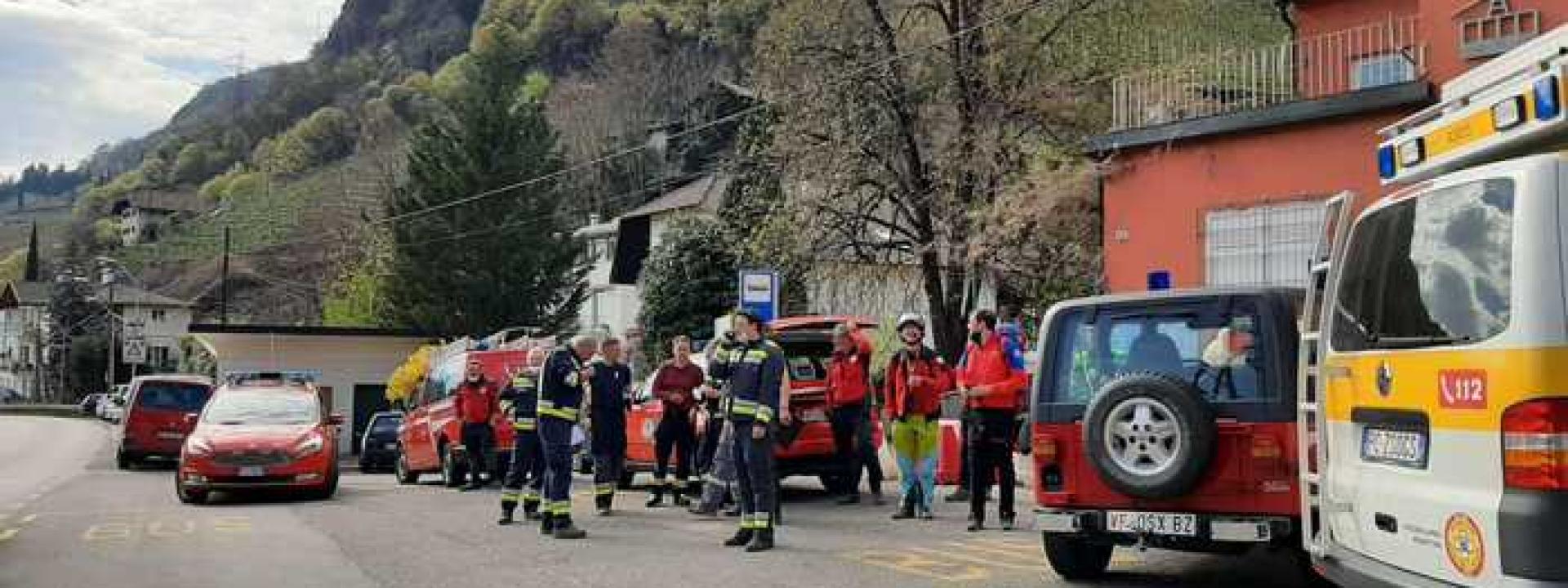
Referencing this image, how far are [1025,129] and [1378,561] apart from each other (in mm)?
18620

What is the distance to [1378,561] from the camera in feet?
19.4

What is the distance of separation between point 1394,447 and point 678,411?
9.16m

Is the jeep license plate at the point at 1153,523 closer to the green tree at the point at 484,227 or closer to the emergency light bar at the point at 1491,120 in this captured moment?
the emergency light bar at the point at 1491,120

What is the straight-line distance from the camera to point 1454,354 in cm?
514

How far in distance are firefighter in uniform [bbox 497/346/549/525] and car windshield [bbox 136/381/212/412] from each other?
15.8 meters

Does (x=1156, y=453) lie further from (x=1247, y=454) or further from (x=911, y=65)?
(x=911, y=65)

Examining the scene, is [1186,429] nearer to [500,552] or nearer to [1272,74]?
[500,552]

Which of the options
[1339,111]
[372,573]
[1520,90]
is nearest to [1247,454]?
[1520,90]

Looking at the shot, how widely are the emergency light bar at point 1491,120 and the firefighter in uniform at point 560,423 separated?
7141mm

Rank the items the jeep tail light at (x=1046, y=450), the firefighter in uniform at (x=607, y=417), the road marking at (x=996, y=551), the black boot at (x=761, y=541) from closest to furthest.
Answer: the jeep tail light at (x=1046, y=450) → the road marking at (x=996, y=551) → the black boot at (x=761, y=541) → the firefighter in uniform at (x=607, y=417)

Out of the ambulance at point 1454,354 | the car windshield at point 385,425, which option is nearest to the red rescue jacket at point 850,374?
the ambulance at point 1454,354

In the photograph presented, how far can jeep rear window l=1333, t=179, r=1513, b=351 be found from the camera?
5.02 m

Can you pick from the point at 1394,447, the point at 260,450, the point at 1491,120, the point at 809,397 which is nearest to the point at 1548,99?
the point at 1491,120

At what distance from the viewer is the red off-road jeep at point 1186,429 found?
25.1 ft
